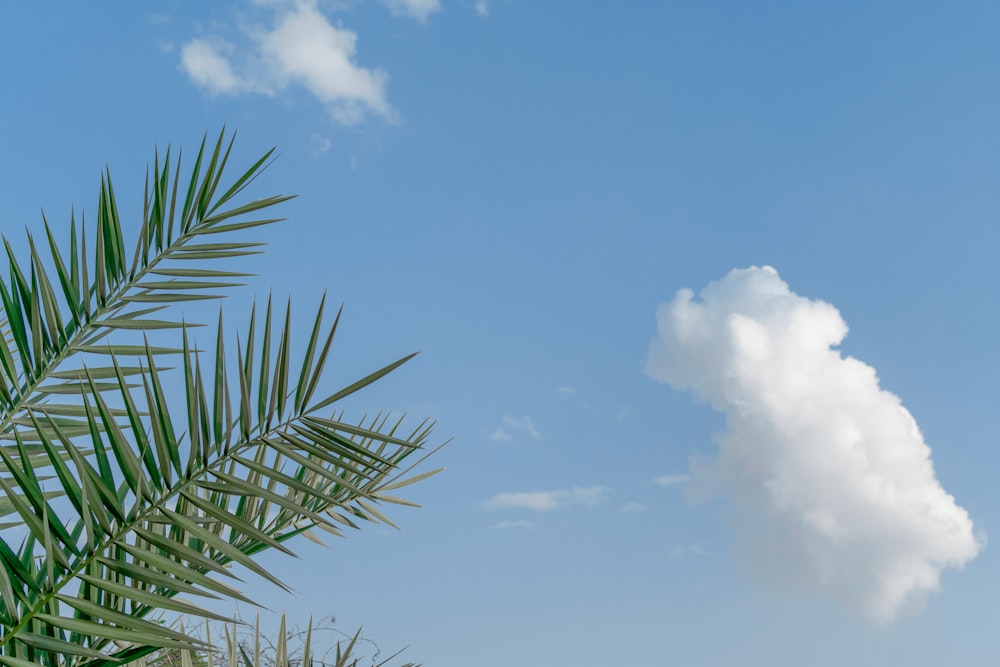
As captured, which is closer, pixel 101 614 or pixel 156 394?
pixel 101 614

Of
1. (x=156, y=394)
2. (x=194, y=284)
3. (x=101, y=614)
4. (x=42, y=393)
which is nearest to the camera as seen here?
(x=101, y=614)

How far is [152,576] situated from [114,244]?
1103mm

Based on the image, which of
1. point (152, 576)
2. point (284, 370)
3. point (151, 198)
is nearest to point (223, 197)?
point (151, 198)

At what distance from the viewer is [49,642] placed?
1.21 m

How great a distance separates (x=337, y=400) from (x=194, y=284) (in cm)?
105

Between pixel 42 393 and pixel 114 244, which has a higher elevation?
pixel 114 244

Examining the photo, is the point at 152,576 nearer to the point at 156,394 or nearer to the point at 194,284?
the point at 156,394

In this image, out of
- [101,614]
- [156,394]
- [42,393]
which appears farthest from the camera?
[42,393]

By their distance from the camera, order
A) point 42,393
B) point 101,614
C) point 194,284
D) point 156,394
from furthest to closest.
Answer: point 194,284, point 42,393, point 156,394, point 101,614

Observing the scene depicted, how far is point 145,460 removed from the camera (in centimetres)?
129

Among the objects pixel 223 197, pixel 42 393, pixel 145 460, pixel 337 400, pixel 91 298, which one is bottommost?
pixel 145 460

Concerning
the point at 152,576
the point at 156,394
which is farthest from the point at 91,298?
the point at 152,576

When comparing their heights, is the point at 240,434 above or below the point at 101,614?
above

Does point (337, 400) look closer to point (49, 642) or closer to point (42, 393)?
point (49, 642)
